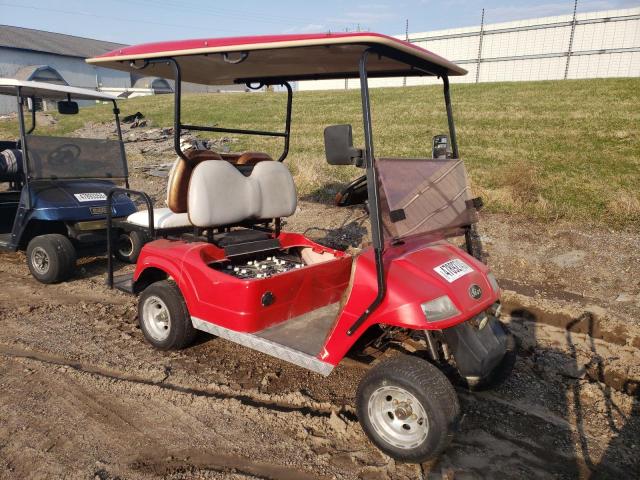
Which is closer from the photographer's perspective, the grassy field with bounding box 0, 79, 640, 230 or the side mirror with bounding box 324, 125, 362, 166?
the side mirror with bounding box 324, 125, 362, 166

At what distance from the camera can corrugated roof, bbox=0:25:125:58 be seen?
36406mm

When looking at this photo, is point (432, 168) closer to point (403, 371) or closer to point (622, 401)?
point (403, 371)

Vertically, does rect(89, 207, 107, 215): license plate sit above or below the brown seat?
below

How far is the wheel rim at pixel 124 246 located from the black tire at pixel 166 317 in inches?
78.6

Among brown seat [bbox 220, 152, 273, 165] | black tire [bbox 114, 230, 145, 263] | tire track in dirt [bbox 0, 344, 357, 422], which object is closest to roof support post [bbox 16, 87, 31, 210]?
black tire [bbox 114, 230, 145, 263]

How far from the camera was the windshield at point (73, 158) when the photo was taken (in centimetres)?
Answer: 527

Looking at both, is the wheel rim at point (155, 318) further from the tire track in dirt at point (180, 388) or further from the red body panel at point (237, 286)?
the tire track in dirt at point (180, 388)

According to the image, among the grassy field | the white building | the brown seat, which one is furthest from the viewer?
the white building

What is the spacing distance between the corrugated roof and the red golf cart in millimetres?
39306

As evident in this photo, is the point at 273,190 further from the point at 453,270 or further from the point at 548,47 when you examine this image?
the point at 548,47

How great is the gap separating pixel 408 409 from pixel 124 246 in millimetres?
4214

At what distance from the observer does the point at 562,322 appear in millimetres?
4234

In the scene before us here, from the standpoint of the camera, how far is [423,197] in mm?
2918

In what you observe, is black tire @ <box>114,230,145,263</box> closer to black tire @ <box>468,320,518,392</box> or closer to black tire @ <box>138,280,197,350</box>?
black tire @ <box>138,280,197,350</box>
